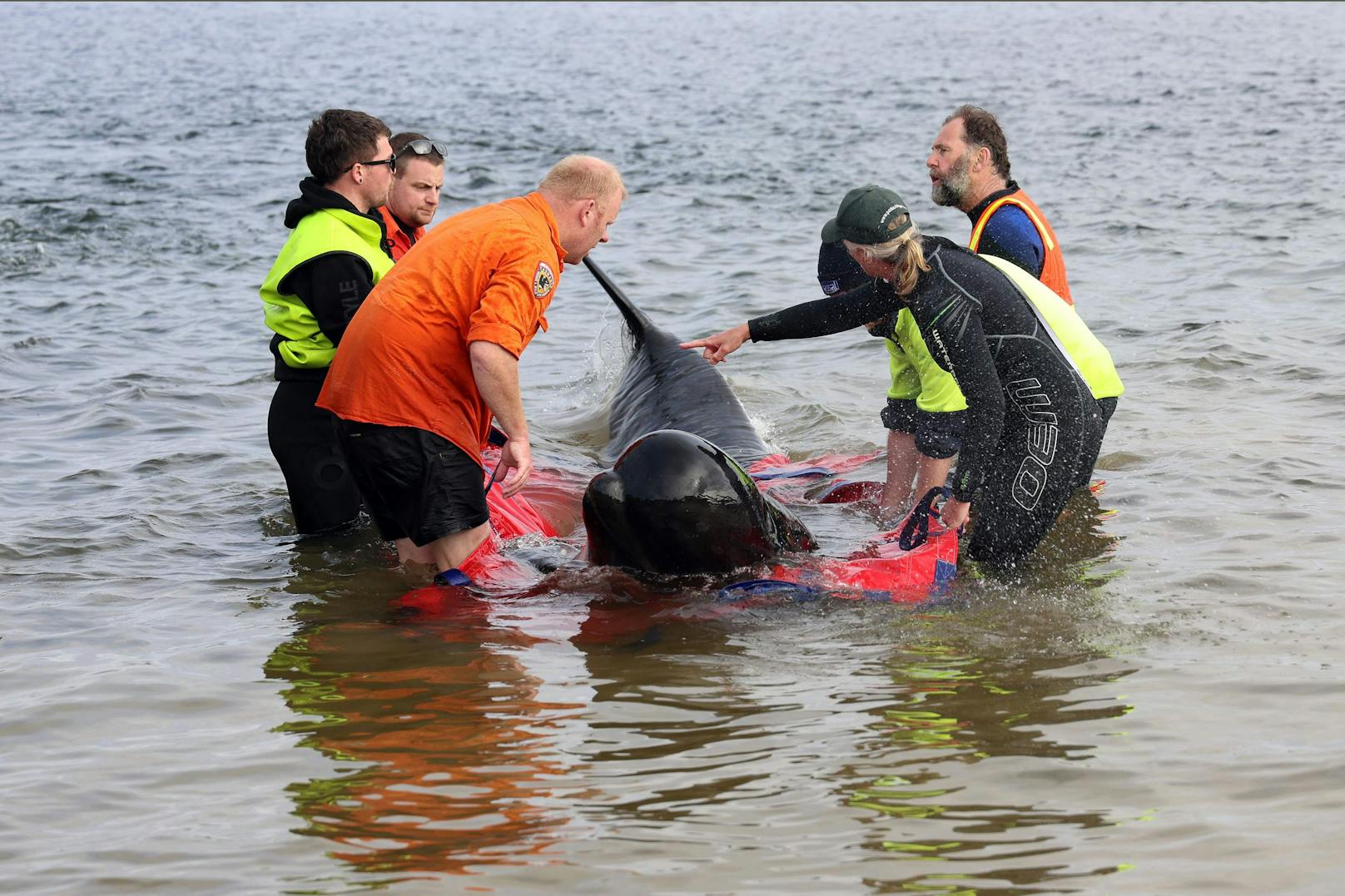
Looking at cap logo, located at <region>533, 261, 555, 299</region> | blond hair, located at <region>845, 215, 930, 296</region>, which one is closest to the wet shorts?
blond hair, located at <region>845, 215, 930, 296</region>

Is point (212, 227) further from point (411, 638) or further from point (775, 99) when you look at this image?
point (775, 99)

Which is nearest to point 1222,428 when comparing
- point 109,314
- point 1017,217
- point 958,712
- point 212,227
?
point 1017,217

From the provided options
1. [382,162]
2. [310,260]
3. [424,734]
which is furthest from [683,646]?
[382,162]

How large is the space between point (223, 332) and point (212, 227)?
5.32 meters

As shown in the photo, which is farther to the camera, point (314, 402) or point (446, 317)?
point (314, 402)

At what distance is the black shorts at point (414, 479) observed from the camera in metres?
6.08

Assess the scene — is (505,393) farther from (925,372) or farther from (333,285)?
(925,372)

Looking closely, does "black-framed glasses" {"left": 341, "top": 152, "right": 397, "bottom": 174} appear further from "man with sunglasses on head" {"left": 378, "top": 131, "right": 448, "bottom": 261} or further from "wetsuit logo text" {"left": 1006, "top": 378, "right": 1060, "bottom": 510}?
"wetsuit logo text" {"left": 1006, "top": 378, "right": 1060, "bottom": 510}

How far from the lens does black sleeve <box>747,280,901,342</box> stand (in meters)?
7.07

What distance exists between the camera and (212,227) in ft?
58.5

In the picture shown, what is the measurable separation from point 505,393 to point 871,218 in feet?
5.43

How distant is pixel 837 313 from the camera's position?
7.12 m

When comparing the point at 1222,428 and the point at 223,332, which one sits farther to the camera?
the point at 223,332

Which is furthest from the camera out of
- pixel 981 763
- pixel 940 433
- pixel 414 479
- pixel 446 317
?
pixel 940 433
